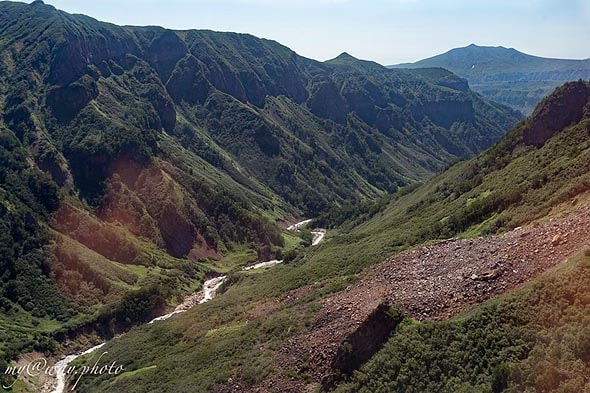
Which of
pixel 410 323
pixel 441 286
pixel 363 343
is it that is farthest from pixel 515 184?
pixel 363 343

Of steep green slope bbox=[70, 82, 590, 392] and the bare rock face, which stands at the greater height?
the bare rock face

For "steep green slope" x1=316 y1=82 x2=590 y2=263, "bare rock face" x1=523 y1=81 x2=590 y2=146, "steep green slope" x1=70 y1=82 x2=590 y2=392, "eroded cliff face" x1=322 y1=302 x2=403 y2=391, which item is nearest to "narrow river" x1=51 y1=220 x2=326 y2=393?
"steep green slope" x1=70 y1=82 x2=590 y2=392

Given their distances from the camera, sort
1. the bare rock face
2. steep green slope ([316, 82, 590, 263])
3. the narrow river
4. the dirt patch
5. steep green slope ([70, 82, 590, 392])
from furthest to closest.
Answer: the bare rock face
the narrow river
steep green slope ([316, 82, 590, 263])
the dirt patch
steep green slope ([70, 82, 590, 392])

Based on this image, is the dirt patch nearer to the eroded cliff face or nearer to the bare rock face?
the eroded cliff face

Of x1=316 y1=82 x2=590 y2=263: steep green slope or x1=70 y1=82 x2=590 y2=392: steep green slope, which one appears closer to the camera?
x1=70 y1=82 x2=590 y2=392: steep green slope

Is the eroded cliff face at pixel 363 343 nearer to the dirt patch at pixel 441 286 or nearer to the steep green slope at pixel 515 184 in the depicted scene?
the dirt patch at pixel 441 286

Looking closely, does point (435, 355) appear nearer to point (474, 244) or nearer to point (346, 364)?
point (346, 364)

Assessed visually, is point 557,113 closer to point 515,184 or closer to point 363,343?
point 515,184
